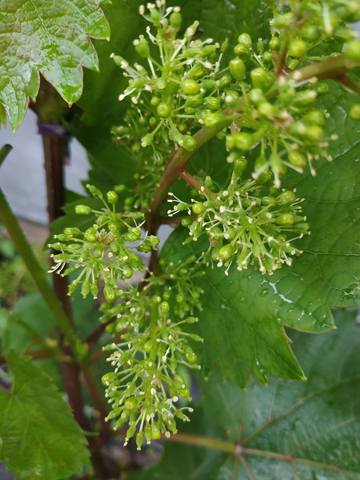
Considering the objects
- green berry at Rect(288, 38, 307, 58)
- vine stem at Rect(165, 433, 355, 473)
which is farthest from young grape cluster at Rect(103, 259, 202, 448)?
vine stem at Rect(165, 433, 355, 473)

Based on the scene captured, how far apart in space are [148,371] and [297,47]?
1.44 ft

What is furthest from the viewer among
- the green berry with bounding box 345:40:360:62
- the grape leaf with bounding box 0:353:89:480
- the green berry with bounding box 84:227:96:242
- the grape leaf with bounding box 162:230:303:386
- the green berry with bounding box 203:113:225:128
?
the grape leaf with bounding box 0:353:89:480

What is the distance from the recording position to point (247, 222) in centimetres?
71

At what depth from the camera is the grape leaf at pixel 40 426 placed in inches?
38.7

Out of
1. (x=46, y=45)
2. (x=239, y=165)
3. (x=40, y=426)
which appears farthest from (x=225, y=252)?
(x=40, y=426)

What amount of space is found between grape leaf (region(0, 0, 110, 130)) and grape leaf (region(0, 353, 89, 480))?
427mm

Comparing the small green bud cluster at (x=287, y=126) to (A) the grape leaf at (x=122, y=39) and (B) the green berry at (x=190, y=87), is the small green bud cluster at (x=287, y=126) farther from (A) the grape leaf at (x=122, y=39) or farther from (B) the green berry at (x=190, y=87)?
(A) the grape leaf at (x=122, y=39)

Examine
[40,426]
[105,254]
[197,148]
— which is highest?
[197,148]

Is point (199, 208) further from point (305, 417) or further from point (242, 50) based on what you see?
point (305, 417)

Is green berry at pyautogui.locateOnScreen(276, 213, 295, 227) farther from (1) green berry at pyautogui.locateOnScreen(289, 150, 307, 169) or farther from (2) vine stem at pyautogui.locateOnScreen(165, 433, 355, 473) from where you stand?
(2) vine stem at pyautogui.locateOnScreen(165, 433, 355, 473)

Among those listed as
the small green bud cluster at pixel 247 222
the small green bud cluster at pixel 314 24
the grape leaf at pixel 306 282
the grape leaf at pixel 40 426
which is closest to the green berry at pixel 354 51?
the small green bud cluster at pixel 314 24

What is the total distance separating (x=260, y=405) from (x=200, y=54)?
0.93 meters

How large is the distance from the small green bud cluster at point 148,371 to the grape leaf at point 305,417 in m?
0.59

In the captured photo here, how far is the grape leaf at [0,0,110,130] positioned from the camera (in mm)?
817
